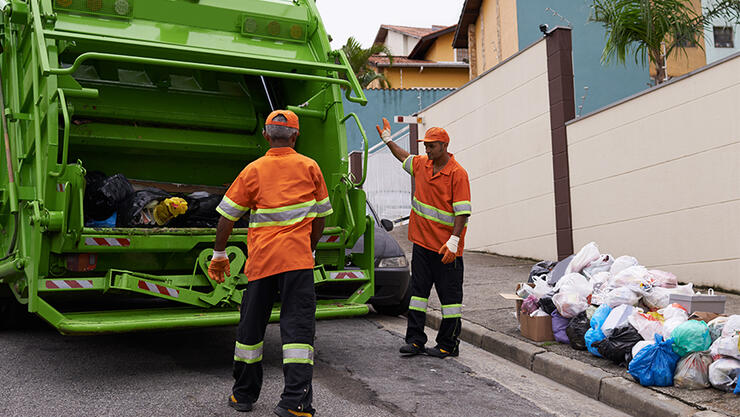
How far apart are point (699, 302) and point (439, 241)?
181cm

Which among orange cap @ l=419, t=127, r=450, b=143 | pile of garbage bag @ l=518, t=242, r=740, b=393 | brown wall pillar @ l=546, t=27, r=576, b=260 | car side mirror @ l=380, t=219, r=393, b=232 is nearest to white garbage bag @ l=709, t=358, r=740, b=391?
pile of garbage bag @ l=518, t=242, r=740, b=393

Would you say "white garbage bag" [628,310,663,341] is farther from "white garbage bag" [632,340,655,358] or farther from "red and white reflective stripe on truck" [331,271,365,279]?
"red and white reflective stripe on truck" [331,271,365,279]

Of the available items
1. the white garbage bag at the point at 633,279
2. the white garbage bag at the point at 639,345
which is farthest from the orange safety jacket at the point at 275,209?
the white garbage bag at the point at 633,279

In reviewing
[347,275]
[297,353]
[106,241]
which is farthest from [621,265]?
[106,241]

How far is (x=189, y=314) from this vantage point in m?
4.52

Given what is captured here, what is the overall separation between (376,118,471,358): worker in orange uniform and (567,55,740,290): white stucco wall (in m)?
3.33

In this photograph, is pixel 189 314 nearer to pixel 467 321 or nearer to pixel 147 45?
pixel 147 45

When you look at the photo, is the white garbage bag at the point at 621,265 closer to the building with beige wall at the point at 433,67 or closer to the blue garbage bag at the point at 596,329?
the blue garbage bag at the point at 596,329

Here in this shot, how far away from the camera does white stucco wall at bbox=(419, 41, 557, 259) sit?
32.8 ft

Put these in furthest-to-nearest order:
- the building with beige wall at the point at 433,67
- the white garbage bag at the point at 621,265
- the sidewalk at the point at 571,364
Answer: the building with beige wall at the point at 433,67 < the white garbage bag at the point at 621,265 < the sidewalk at the point at 571,364

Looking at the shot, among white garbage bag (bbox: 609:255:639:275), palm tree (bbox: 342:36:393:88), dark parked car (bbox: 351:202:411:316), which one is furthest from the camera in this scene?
palm tree (bbox: 342:36:393:88)

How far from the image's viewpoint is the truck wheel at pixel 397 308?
7023 millimetres

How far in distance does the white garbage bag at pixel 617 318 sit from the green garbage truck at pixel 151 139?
1614 mm

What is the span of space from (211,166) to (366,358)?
2.57 m
